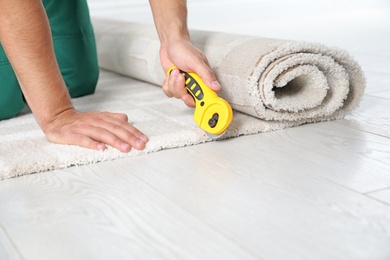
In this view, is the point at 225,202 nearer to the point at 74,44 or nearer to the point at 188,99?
the point at 188,99

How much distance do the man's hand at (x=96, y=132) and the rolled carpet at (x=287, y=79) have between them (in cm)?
27

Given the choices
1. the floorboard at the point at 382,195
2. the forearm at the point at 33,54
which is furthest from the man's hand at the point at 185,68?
the floorboard at the point at 382,195

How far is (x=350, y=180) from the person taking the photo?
3.18 feet

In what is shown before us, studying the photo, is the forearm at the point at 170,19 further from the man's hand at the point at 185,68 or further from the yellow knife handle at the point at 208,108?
the yellow knife handle at the point at 208,108

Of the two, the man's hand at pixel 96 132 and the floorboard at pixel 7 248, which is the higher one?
the man's hand at pixel 96 132

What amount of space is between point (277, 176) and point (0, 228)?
0.45 m

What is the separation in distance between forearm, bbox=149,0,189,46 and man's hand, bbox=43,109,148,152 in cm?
25

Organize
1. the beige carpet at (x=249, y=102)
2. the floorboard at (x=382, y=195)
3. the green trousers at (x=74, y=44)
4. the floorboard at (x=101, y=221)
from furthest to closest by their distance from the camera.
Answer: the green trousers at (x=74, y=44)
the beige carpet at (x=249, y=102)
the floorboard at (x=382, y=195)
the floorboard at (x=101, y=221)

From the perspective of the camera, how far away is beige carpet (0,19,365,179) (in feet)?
3.77

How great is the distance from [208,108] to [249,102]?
122mm

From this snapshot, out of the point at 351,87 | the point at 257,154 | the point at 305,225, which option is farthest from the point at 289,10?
the point at 305,225

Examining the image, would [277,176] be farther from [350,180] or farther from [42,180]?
[42,180]

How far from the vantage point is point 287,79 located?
1278 millimetres

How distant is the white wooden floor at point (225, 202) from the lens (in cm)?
75
